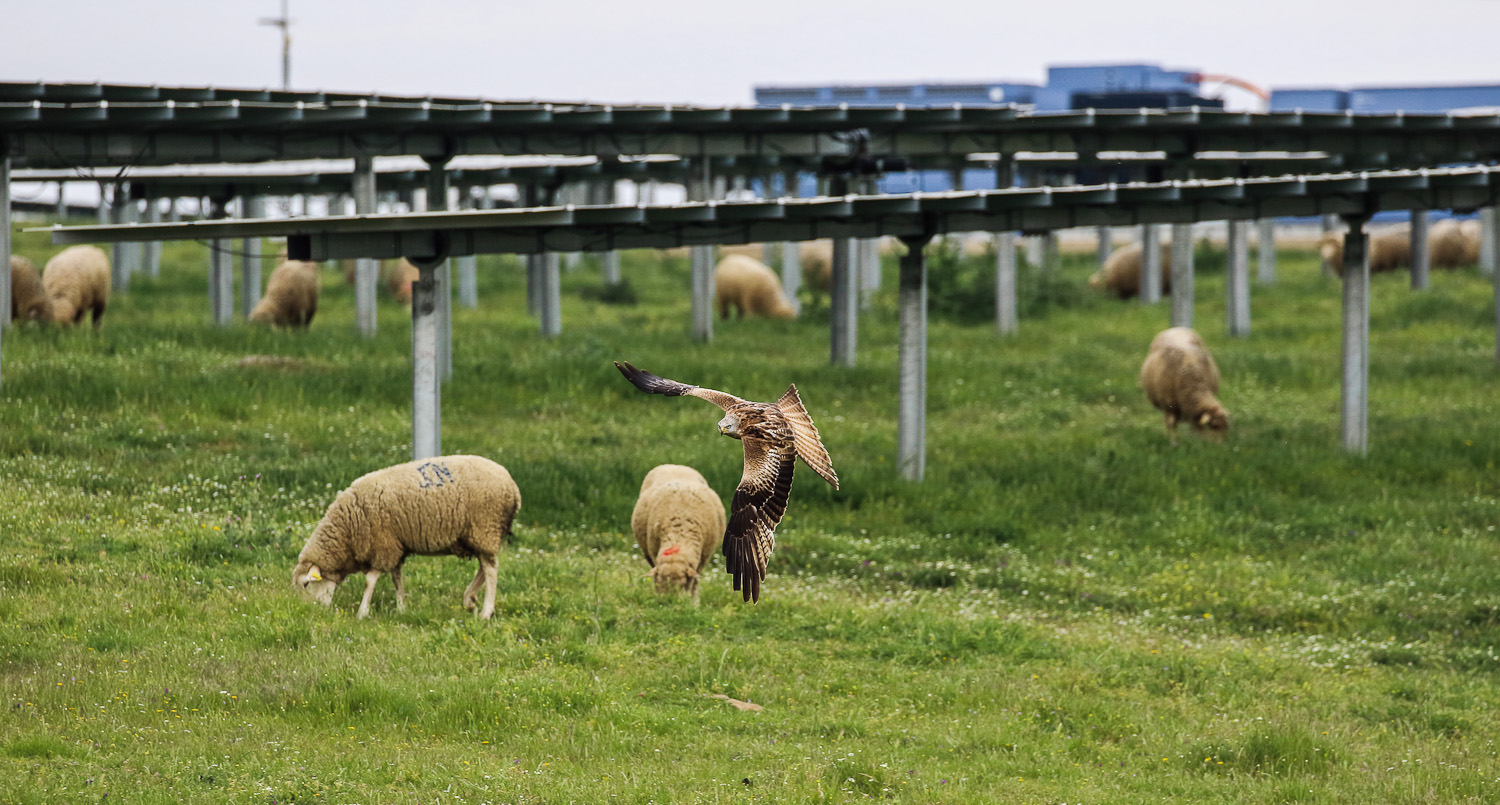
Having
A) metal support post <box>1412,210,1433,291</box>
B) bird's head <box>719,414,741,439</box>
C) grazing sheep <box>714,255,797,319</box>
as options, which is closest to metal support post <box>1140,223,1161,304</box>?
metal support post <box>1412,210,1433,291</box>

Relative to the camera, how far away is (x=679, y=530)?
14.2 metres

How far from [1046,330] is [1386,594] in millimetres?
18025

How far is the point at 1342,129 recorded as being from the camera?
28766 mm

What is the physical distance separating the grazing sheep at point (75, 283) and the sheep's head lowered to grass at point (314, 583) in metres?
17.2

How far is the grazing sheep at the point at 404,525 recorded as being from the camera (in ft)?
42.8

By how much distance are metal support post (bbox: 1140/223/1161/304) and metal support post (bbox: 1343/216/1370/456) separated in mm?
16369

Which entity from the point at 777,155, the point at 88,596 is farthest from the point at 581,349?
the point at 88,596

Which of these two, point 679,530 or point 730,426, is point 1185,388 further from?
point 730,426

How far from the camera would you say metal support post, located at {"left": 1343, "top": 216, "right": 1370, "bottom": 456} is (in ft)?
70.6

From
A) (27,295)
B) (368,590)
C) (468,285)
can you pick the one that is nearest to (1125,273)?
(468,285)

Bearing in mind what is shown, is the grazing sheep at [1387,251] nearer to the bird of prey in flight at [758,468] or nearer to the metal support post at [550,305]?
the metal support post at [550,305]

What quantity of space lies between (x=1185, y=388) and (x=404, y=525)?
1293 centimetres

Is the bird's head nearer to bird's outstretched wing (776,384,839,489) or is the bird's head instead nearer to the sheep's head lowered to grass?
bird's outstretched wing (776,384,839,489)

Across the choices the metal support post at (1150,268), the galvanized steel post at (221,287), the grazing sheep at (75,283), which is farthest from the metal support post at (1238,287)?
the grazing sheep at (75,283)
